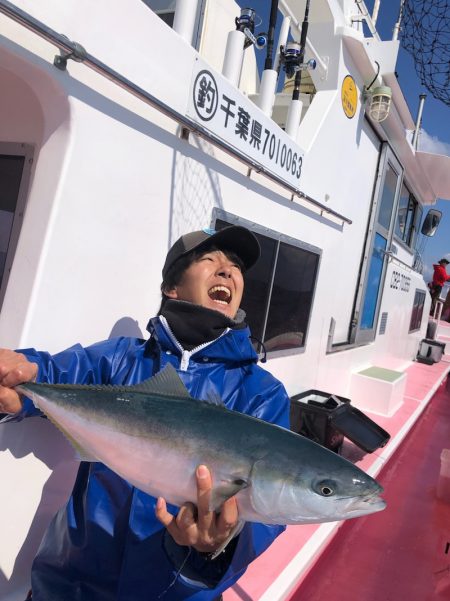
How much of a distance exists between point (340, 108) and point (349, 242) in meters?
1.64

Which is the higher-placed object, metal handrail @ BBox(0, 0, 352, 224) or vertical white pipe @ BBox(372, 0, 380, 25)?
vertical white pipe @ BBox(372, 0, 380, 25)

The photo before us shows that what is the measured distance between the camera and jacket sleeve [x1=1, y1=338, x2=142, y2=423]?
1.60 m

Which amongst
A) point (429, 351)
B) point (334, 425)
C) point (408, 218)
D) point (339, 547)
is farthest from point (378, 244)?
point (429, 351)

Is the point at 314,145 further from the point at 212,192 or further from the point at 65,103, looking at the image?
the point at 65,103

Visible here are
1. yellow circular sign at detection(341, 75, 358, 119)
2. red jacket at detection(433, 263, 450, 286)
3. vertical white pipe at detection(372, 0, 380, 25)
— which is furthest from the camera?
red jacket at detection(433, 263, 450, 286)

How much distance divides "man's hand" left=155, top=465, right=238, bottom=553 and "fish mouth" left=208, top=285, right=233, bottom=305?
2.98ft

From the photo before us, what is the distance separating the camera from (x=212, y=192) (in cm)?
290

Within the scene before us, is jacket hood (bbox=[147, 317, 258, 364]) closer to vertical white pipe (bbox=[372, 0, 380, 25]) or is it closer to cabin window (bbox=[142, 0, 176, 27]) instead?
cabin window (bbox=[142, 0, 176, 27])

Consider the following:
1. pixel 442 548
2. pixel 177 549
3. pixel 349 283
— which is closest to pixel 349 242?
pixel 349 283

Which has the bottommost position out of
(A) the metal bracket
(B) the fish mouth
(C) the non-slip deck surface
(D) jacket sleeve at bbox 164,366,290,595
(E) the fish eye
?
(C) the non-slip deck surface

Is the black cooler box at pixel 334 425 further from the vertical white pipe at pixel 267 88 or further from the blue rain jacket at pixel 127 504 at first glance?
the vertical white pipe at pixel 267 88

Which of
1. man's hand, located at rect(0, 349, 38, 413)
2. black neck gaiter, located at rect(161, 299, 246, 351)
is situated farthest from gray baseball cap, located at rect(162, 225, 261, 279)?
man's hand, located at rect(0, 349, 38, 413)

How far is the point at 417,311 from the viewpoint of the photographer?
10.6 meters

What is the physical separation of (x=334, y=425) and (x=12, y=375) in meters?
3.12
